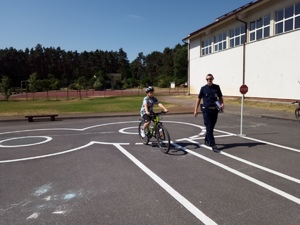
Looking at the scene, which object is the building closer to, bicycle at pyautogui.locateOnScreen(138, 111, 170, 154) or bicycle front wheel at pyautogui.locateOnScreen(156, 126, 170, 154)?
bicycle at pyautogui.locateOnScreen(138, 111, 170, 154)

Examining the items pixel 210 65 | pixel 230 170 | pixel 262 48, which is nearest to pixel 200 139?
pixel 230 170

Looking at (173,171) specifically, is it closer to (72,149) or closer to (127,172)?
(127,172)

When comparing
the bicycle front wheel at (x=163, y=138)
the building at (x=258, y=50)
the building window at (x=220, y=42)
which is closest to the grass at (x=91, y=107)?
the building at (x=258, y=50)

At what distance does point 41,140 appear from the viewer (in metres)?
8.97

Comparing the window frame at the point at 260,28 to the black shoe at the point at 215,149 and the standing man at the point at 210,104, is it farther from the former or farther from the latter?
the black shoe at the point at 215,149

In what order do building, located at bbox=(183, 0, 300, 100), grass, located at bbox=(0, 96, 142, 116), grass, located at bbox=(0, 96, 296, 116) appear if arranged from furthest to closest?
building, located at bbox=(183, 0, 300, 100), grass, located at bbox=(0, 96, 142, 116), grass, located at bbox=(0, 96, 296, 116)

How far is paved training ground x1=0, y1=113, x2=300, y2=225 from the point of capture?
3.52 meters

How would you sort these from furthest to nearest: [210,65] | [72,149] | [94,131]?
[210,65] < [94,131] < [72,149]

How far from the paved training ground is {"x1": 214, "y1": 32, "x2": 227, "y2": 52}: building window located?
25.1 m

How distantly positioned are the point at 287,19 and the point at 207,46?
14374mm

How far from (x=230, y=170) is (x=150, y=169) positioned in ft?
5.25

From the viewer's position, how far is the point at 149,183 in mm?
4703

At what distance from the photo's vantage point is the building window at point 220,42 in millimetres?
31219

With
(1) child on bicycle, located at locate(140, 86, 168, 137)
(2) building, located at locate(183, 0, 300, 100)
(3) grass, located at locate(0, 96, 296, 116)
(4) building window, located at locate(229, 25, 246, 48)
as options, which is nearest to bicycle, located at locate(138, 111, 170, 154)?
(1) child on bicycle, located at locate(140, 86, 168, 137)
